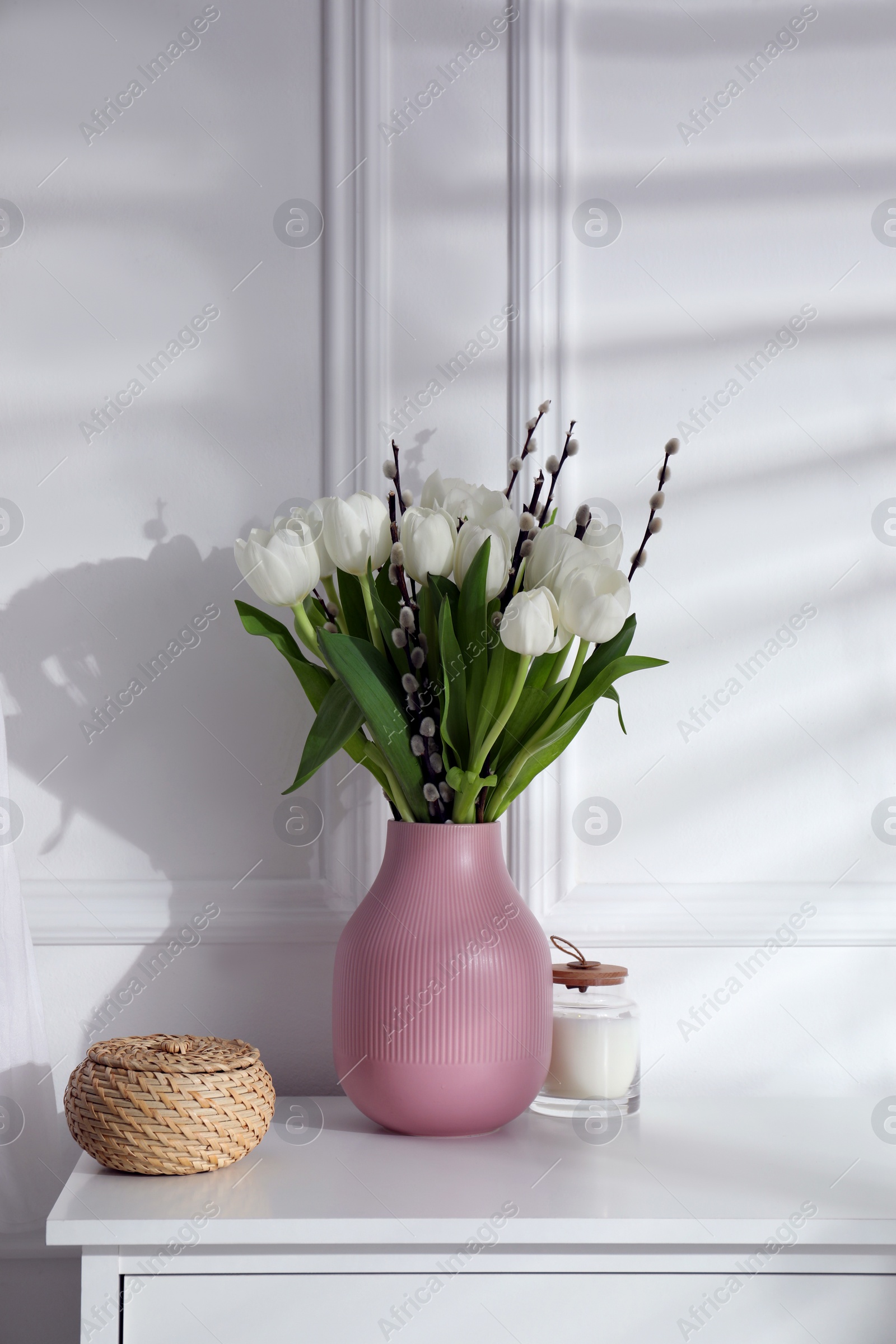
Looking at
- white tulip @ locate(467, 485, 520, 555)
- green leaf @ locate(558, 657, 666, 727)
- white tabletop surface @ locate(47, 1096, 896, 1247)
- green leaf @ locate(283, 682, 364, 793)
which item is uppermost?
white tulip @ locate(467, 485, 520, 555)

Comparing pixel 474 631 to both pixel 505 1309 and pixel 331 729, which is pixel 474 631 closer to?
pixel 331 729

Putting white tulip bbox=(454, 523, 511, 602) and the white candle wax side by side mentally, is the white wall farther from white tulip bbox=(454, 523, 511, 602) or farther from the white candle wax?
white tulip bbox=(454, 523, 511, 602)

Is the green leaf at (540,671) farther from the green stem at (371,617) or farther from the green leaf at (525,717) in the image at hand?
the green stem at (371,617)

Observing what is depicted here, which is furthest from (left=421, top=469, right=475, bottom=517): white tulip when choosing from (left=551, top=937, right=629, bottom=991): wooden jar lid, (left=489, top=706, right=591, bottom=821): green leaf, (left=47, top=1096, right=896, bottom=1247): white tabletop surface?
(left=47, top=1096, right=896, bottom=1247): white tabletop surface

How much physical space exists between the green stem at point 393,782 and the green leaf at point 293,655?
0.07 meters

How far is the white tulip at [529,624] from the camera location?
823 millimetres

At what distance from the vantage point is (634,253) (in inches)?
46.6

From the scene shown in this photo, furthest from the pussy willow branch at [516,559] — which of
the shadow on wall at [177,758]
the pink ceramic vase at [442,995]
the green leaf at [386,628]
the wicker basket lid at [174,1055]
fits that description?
the wicker basket lid at [174,1055]

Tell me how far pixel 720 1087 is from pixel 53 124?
4.34 ft

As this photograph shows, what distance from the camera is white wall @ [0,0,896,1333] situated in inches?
44.3

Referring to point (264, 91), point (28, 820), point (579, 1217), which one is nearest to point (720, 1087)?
point (579, 1217)

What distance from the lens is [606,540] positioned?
928mm

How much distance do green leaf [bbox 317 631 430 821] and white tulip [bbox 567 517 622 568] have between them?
0.21 metres

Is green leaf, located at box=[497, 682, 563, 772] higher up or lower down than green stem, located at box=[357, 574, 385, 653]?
lower down
